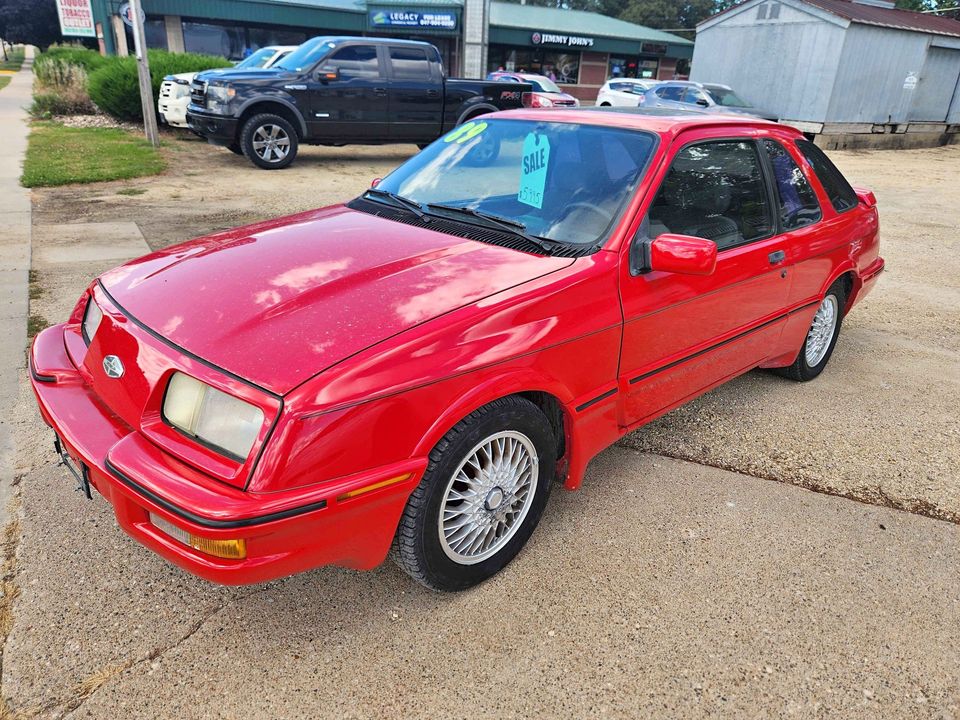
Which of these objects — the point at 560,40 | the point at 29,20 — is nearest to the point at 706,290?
the point at 560,40

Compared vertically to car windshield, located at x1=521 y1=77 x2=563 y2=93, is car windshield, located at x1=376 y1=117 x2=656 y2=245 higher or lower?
higher

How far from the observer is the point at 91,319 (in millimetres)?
2795

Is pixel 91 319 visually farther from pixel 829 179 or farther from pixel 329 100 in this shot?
pixel 329 100

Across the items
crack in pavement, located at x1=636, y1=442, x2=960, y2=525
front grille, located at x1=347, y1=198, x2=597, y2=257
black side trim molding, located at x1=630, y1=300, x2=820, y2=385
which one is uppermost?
front grille, located at x1=347, y1=198, x2=597, y2=257

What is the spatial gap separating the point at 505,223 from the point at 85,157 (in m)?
11.6

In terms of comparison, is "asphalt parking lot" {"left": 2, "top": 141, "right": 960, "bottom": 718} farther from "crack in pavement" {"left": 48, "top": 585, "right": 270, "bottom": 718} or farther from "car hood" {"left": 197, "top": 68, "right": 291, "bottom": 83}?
"car hood" {"left": 197, "top": 68, "right": 291, "bottom": 83}

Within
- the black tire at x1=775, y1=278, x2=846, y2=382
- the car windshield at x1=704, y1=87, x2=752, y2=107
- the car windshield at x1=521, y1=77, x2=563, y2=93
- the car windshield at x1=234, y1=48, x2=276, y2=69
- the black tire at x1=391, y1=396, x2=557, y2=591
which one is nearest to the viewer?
the black tire at x1=391, y1=396, x2=557, y2=591

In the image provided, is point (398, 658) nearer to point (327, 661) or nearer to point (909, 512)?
point (327, 661)

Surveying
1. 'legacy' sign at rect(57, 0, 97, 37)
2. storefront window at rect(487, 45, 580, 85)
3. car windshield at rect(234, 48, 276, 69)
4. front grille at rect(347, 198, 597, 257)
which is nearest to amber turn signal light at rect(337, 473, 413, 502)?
front grille at rect(347, 198, 597, 257)

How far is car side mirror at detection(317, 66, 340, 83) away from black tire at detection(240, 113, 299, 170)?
93 centimetres

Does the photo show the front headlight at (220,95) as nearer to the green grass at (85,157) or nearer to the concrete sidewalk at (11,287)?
the green grass at (85,157)

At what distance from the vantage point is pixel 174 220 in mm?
8289

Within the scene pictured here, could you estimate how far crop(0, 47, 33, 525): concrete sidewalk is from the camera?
11.2ft

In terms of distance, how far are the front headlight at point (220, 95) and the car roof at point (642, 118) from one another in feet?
29.2
